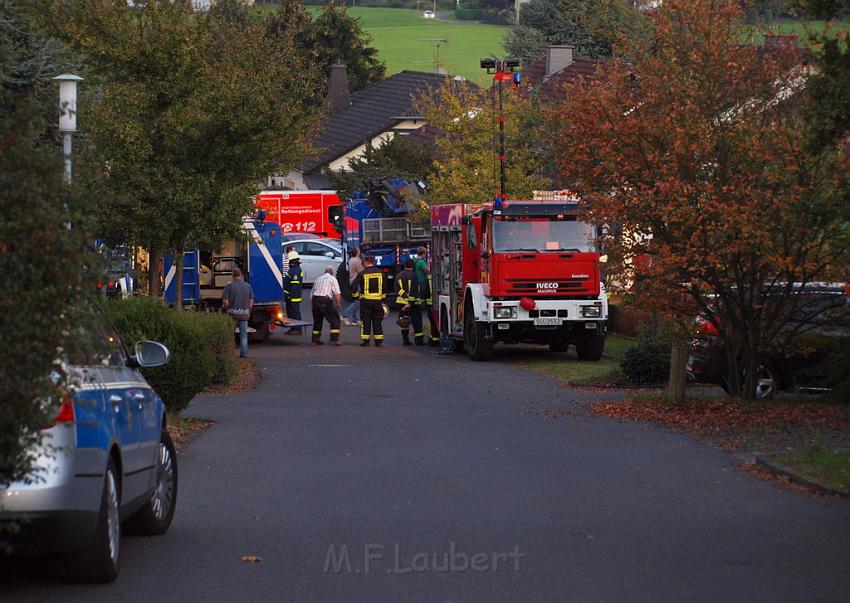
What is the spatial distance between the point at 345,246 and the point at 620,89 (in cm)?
2726

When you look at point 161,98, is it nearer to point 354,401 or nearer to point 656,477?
point 354,401

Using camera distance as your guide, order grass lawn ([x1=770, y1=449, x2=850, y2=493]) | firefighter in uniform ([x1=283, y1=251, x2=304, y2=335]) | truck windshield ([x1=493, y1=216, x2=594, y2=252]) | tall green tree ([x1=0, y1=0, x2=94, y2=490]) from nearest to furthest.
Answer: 1. tall green tree ([x1=0, y1=0, x2=94, y2=490])
2. grass lawn ([x1=770, y1=449, x2=850, y2=493])
3. truck windshield ([x1=493, y1=216, x2=594, y2=252])
4. firefighter in uniform ([x1=283, y1=251, x2=304, y2=335])

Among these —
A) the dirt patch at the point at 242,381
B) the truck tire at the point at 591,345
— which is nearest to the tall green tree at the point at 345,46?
the truck tire at the point at 591,345

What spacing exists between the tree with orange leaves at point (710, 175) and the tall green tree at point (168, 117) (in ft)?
20.0

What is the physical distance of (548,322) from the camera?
1022 inches

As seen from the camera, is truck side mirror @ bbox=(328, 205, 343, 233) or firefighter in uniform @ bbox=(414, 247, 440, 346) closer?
firefighter in uniform @ bbox=(414, 247, 440, 346)

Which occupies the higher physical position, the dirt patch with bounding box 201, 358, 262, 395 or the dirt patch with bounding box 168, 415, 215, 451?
the dirt patch with bounding box 201, 358, 262, 395

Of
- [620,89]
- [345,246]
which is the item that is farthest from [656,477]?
[345,246]

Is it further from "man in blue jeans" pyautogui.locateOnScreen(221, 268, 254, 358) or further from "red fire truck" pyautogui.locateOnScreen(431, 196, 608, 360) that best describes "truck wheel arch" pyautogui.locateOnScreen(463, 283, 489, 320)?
"man in blue jeans" pyautogui.locateOnScreen(221, 268, 254, 358)

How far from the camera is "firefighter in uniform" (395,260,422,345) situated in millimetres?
30594

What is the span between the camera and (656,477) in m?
12.1

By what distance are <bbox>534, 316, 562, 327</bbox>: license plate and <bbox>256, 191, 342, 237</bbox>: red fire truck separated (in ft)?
102

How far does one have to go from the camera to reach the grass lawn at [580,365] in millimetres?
22766

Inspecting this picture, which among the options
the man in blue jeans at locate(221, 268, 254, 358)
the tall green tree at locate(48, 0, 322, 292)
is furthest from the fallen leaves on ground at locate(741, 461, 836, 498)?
the man in blue jeans at locate(221, 268, 254, 358)
